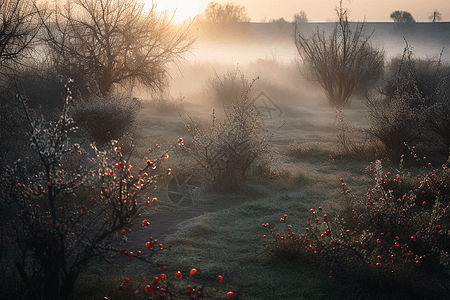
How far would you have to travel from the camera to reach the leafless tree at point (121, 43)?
37.0ft

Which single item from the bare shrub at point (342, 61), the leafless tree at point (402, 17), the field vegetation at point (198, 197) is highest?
the leafless tree at point (402, 17)

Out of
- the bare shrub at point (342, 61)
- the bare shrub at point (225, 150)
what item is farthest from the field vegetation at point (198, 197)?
the bare shrub at point (342, 61)

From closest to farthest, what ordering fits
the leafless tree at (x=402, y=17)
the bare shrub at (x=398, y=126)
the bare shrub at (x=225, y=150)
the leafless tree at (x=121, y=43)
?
the bare shrub at (x=225, y=150) < the bare shrub at (x=398, y=126) < the leafless tree at (x=121, y=43) < the leafless tree at (x=402, y=17)

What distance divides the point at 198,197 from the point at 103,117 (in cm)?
425

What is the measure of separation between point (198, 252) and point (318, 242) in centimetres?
117

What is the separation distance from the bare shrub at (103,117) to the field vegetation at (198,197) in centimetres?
3

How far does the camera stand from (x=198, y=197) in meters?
5.41

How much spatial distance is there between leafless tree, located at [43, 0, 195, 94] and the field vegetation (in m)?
0.07

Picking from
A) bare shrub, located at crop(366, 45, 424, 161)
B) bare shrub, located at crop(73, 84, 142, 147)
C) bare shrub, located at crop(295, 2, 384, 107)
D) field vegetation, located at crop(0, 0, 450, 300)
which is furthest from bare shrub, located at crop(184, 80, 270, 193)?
bare shrub, located at crop(295, 2, 384, 107)

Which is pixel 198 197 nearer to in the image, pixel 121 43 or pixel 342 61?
pixel 121 43

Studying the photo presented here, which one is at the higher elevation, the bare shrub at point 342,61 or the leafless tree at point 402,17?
the leafless tree at point 402,17

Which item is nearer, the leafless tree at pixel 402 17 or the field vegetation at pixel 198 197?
the field vegetation at pixel 198 197

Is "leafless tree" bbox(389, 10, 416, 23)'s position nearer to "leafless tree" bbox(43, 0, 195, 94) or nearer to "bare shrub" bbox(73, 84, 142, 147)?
"leafless tree" bbox(43, 0, 195, 94)

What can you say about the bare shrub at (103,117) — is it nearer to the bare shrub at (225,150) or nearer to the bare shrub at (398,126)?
the bare shrub at (225,150)
